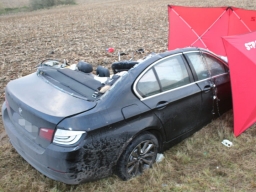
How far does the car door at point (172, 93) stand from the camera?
3.51m

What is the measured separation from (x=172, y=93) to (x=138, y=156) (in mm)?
916

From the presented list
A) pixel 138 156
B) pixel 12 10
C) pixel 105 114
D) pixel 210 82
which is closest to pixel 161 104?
pixel 138 156

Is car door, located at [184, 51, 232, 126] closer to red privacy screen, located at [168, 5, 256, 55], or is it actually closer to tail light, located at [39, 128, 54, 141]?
tail light, located at [39, 128, 54, 141]

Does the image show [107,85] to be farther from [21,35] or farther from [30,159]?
[21,35]

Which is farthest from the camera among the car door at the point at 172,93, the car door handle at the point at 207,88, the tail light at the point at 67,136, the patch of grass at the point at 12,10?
the patch of grass at the point at 12,10

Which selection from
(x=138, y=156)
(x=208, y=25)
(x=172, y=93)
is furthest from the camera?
(x=208, y=25)

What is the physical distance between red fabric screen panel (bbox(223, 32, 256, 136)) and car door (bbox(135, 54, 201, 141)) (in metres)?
0.66

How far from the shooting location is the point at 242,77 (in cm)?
432

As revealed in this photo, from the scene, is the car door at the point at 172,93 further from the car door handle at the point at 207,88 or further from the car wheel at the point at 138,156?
the car wheel at the point at 138,156

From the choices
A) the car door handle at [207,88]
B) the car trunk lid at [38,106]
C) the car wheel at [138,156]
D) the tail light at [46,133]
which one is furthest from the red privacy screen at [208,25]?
the tail light at [46,133]

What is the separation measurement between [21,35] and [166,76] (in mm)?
13109

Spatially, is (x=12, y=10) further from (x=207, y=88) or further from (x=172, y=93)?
(x=172, y=93)

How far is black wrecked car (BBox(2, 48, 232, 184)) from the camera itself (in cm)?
296

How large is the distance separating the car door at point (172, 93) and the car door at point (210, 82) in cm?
16
